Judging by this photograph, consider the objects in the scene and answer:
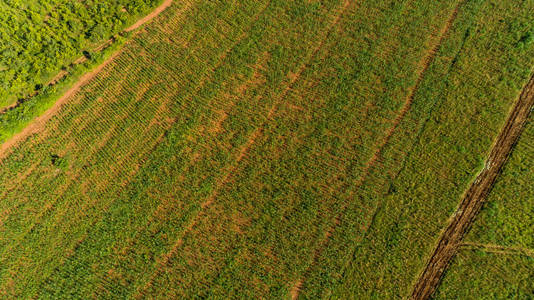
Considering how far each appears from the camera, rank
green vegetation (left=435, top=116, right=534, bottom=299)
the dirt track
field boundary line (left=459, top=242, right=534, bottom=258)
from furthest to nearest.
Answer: field boundary line (left=459, top=242, right=534, bottom=258)
the dirt track
green vegetation (left=435, top=116, right=534, bottom=299)

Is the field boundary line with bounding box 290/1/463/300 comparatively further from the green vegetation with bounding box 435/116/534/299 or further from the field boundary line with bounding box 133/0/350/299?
the field boundary line with bounding box 133/0/350/299

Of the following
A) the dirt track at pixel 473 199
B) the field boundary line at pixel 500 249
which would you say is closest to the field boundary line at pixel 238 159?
the dirt track at pixel 473 199

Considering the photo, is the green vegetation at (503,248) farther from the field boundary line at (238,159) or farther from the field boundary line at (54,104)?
the field boundary line at (54,104)

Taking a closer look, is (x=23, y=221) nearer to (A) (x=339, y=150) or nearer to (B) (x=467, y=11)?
(A) (x=339, y=150)

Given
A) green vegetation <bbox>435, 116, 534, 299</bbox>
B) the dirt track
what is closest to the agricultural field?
green vegetation <bbox>435, 116, 534, 299</bbox>

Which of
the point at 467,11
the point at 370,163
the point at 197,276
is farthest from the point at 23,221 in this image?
the point at 467,11
